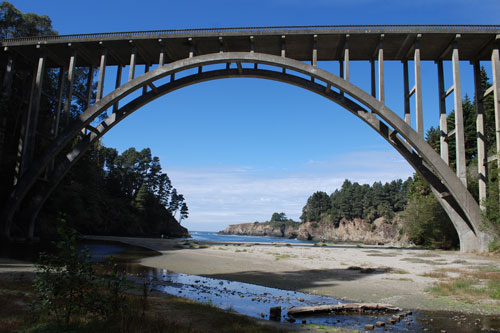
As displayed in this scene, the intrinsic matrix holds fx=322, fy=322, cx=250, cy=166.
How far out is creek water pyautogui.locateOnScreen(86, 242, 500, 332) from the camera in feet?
23.8

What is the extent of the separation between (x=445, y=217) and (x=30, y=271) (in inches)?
1197

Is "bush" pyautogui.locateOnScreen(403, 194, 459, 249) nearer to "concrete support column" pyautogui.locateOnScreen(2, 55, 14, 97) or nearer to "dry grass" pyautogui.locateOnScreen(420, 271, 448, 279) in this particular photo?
"dry grass" pyautogui.locateOnScreen(420, 271, 448, 279)

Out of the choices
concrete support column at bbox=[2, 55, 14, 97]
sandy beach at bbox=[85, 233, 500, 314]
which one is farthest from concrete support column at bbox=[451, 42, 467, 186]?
concrete support column at bbox=[2, 55, 14, 97]

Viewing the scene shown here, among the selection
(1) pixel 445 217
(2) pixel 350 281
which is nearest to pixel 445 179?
(1) pixel 445 217

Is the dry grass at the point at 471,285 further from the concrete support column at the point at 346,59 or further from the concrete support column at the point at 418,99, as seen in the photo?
the concrete support column at the point at 346,59

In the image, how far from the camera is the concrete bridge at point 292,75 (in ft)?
70.6

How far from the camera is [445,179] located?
818 inches

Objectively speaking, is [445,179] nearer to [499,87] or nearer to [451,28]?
[499,87]

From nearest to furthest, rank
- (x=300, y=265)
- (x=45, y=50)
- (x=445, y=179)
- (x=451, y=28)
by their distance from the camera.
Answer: (x=300, y=265) < (x=445, y=179) < (x=451, y=28) < (x=45, y=50)

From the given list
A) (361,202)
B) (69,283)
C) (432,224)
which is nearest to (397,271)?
(69,283)

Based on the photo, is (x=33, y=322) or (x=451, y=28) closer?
(x=33, y=322)

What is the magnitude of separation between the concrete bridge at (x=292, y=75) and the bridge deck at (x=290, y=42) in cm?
8

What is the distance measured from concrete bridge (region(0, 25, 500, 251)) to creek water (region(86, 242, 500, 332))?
15.2m

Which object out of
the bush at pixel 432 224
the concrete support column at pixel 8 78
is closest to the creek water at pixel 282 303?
the concrete support column at pixel 8 78
